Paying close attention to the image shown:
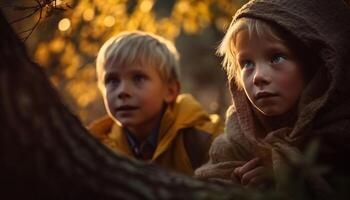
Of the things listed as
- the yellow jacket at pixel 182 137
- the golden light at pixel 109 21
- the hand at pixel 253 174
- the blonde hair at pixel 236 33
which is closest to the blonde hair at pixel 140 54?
the yellow jacket at pixel 182 137

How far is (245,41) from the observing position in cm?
311

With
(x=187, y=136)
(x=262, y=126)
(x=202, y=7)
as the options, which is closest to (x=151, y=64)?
(x=187, y=136)

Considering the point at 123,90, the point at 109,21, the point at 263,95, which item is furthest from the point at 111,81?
the point at 109,21

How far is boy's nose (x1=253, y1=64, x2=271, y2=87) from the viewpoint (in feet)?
9.74

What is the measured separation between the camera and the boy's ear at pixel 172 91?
4914mm

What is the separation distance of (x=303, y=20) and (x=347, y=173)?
2.67ft

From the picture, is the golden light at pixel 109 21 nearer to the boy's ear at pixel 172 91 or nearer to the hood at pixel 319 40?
the boy's ear at pixel 172 91

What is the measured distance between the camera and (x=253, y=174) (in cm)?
302

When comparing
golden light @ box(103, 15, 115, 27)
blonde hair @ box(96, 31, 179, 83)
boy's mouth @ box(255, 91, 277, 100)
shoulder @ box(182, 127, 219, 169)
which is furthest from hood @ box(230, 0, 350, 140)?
golden light @ box(103, 15, 115, 27)

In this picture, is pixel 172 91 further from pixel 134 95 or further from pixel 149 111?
pixel 134 95

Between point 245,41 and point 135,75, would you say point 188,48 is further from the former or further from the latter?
point 245,41

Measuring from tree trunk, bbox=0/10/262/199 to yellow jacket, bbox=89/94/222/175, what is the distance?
253 cm

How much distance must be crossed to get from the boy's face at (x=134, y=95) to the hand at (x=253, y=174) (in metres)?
1.55

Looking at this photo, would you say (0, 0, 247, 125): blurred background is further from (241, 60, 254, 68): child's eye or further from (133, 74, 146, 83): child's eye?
(241, 60, 254, 68): child's eye
